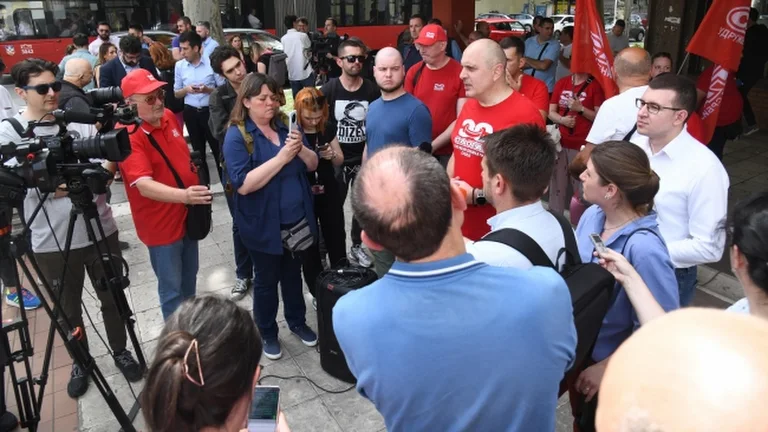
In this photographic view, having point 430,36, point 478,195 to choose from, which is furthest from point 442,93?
point 478,195

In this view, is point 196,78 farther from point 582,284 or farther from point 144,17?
point 144,17

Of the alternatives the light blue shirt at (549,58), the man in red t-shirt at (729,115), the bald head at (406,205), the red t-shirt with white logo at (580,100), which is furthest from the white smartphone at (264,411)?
the light blue shirt at (549,58)

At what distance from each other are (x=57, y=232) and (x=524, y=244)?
2778 millimetres

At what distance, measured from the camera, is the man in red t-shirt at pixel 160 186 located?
9.67ft

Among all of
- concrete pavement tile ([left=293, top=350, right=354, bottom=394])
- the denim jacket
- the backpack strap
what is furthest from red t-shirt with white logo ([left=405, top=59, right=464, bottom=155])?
the backpack strap

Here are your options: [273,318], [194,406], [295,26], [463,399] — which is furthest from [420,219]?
[295,26]

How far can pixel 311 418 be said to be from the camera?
9.79 feet

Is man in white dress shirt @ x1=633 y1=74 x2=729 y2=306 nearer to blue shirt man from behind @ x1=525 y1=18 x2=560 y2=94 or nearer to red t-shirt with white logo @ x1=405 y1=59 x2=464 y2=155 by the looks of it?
red t-shirt with white logo @ x1=405 y1=59 x2=464 y2=155

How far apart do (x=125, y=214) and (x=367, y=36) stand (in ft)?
39.9

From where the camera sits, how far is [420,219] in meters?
1.27

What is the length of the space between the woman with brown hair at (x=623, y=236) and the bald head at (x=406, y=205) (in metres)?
0.87

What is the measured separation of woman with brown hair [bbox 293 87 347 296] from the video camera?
118cm

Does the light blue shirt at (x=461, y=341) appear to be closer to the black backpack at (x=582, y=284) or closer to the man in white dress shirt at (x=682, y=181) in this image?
the black backpack at (x=582, y=284)

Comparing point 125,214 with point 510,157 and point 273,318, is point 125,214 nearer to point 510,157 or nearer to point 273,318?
point 273,318
